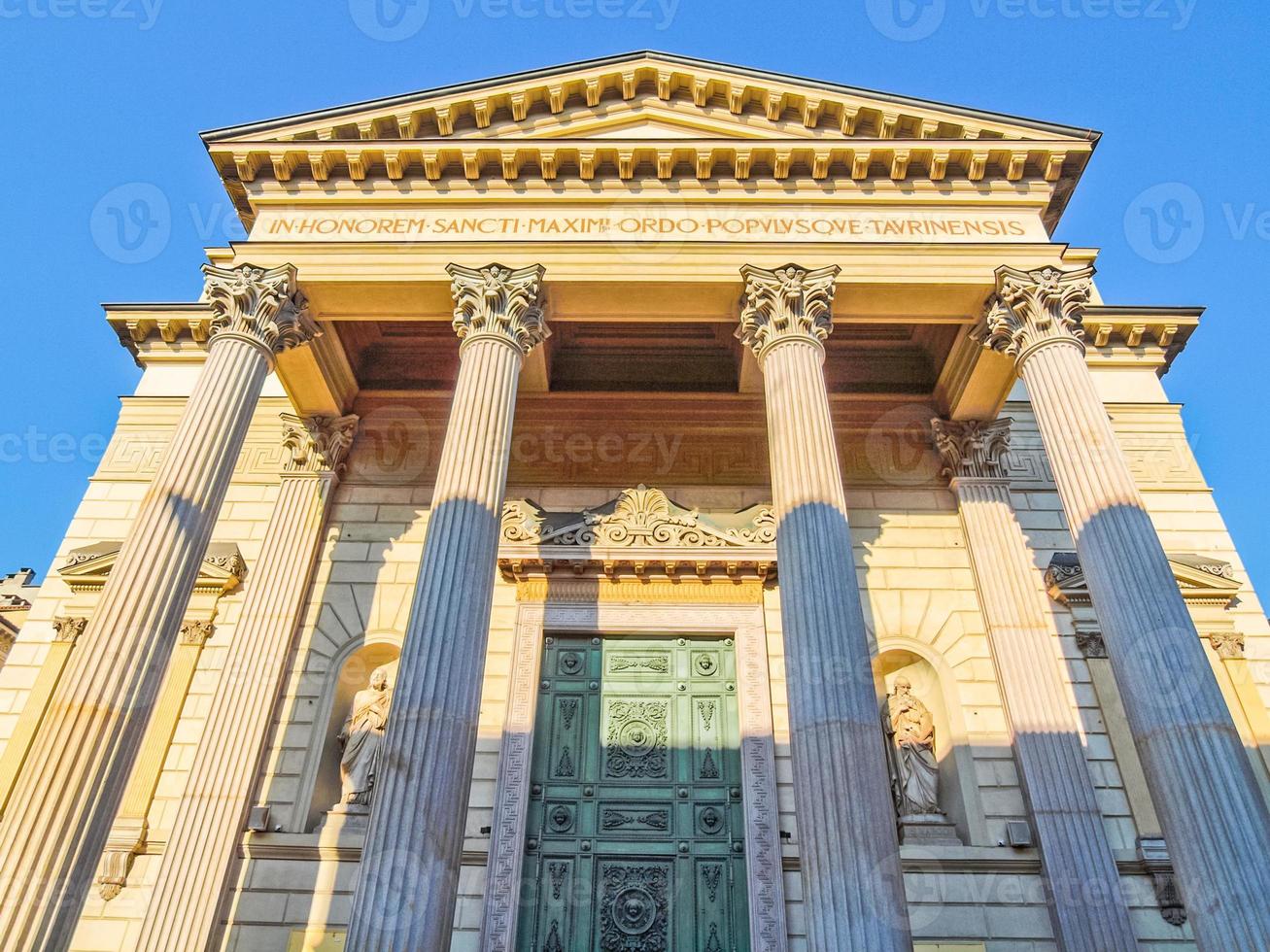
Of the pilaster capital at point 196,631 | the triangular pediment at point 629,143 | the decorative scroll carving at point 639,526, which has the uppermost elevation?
the triangular pediment at point 629,143

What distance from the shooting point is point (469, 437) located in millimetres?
12781

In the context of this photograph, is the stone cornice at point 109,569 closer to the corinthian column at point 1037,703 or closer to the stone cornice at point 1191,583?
the corinthian column at point 1037,703

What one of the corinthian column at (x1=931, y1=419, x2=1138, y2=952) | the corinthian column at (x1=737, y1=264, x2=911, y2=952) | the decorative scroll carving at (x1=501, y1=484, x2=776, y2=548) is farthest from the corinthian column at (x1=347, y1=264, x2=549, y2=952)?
the corinthian column at (x1=931, y1=419, x2=1138, y2=952)

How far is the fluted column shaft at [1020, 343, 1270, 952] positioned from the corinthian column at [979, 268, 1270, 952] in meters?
0.01

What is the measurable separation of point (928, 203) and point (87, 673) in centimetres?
1462

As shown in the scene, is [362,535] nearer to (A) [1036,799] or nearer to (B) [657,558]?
(B) [657,558]

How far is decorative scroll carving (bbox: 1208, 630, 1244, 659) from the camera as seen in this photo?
50.2ft

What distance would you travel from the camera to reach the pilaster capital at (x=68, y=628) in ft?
51.7

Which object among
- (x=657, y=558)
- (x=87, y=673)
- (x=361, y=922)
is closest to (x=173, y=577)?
(x=87, y=673)

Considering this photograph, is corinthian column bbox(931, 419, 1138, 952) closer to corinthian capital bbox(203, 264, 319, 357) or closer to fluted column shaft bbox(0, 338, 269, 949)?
corinthian capital bbox(203, 264, 319, 357)

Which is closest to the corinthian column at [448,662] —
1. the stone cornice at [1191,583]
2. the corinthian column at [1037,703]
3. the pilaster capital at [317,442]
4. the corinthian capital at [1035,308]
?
the pilaster capital at [317,442]

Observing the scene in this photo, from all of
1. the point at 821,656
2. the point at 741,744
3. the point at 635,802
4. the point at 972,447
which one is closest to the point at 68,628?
the point at 635,802

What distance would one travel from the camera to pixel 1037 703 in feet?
47.0

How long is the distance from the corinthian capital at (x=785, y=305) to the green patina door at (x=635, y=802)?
5396mm
